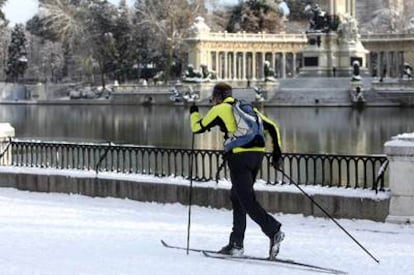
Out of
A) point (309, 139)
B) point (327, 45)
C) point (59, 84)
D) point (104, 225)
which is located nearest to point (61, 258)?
point (104, 225)

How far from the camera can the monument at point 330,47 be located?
7288 cm

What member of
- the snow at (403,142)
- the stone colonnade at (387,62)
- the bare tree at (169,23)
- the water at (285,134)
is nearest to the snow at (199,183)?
the snow at (403,142)

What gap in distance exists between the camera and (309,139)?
1129 inches

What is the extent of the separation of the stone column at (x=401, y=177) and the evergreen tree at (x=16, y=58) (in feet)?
308

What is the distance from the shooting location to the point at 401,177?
10.2 metres

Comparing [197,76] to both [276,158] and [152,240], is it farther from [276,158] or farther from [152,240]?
[276,158]

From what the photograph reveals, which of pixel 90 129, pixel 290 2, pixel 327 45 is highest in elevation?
pixel 290 2

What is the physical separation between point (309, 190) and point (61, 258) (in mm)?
4261

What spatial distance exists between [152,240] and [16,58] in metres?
95.1

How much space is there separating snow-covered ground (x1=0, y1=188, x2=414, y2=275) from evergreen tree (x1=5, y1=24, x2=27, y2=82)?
298ft

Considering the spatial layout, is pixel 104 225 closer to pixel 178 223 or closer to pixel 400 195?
pixel 178 223

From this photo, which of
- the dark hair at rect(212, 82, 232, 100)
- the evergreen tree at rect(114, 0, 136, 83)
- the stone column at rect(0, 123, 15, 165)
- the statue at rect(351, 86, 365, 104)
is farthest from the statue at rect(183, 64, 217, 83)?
the dark hair at rect(212, 82, 232, 100)

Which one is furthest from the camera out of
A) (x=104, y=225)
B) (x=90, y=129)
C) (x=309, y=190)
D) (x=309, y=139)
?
(x=90, y=129)

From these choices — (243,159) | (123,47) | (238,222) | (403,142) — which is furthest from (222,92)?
(123,47)
